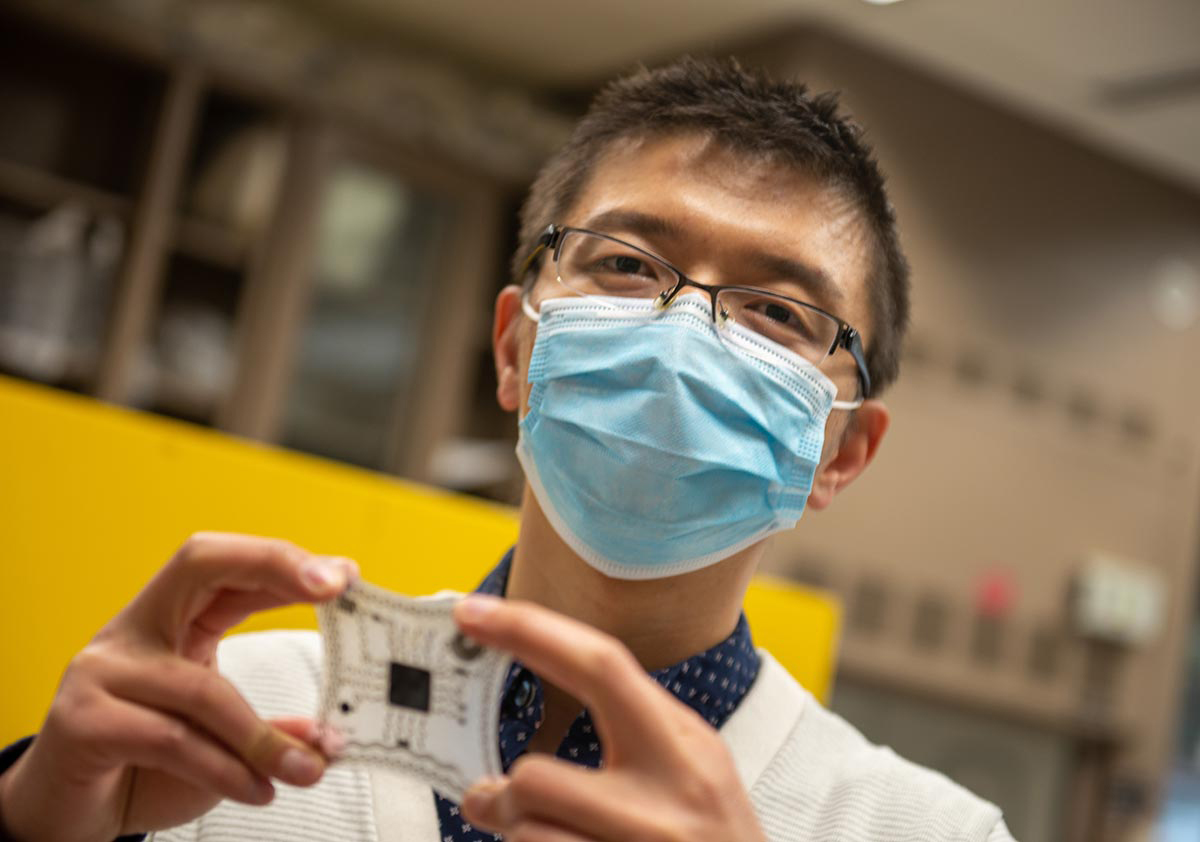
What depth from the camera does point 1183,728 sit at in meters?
5.03

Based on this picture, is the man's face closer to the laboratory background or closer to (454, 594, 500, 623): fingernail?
(454, 594, 500, 623): fingernail

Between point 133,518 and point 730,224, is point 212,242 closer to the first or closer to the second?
point 133,518

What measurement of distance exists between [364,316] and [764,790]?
364 centimetres

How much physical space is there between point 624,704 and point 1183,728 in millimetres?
5017

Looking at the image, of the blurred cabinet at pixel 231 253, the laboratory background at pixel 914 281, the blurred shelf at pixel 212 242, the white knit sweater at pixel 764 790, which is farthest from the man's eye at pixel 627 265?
the blurred shelf at pixel 212 242

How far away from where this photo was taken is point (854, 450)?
1428mm

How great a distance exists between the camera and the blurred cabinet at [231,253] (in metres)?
4.07

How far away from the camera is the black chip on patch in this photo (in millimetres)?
816

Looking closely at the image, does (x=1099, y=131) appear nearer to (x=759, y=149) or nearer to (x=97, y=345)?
A: (x=97, y=345)

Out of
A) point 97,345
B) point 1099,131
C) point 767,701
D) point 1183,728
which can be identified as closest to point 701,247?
point 767,701

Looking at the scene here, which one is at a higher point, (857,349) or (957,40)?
(957,40)

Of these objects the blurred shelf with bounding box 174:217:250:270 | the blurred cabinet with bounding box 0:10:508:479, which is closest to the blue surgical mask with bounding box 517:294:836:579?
the blurred cabinet with bounding box 0:10:508:479

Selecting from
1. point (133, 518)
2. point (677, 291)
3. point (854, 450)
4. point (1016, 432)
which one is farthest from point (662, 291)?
point (1016, 432)

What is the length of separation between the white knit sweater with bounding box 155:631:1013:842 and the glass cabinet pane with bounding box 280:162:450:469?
3246 millimetres
